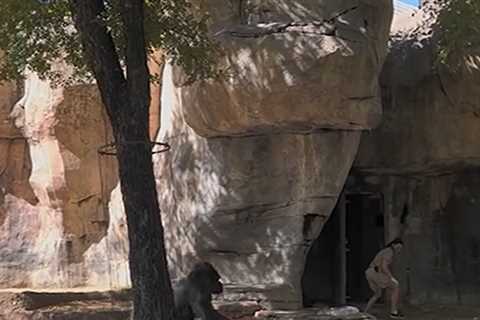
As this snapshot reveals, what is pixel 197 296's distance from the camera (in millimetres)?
9320

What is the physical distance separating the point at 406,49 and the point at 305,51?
4761 millimetres

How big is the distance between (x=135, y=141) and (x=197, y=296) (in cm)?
203

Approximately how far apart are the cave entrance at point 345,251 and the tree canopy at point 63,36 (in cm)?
681

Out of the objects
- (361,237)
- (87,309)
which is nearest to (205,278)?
(87,309)

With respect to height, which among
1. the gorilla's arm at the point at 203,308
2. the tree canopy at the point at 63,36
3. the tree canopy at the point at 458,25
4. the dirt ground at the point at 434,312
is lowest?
the dirt ground at the point at 434,312

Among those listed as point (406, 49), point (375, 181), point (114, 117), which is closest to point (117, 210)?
point (375, 181)

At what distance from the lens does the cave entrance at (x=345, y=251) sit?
16.1m

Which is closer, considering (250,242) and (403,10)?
(250,242)

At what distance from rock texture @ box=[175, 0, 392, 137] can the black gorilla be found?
12.8ft

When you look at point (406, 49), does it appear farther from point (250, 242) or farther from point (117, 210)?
point (117, 210)

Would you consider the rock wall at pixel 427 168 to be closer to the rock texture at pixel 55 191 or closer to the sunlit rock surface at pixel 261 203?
the sunlit rock surface at pixel 261 203

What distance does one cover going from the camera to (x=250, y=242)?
13836 millimetres

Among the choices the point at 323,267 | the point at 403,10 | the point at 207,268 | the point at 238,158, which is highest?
the point at 403,10

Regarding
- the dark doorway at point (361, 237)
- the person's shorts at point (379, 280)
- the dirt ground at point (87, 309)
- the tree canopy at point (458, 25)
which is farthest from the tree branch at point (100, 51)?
the dark doorway at point (361, 237)
